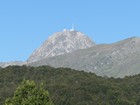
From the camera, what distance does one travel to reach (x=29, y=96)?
151 ft

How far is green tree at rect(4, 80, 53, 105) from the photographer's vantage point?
45.6 m

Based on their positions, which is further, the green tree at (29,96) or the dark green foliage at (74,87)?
the dark green foliage at (74,87)

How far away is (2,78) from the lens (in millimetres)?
172125

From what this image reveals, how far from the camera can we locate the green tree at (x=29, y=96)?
1795 inches

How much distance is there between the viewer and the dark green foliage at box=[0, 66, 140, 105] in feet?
460

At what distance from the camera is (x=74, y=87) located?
496 feet

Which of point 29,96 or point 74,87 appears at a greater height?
point 74,87

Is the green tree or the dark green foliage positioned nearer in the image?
the green tree

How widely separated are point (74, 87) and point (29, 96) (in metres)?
106

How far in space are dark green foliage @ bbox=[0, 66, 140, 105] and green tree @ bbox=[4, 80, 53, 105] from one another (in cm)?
7805

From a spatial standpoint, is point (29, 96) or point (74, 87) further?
point (74, 87)

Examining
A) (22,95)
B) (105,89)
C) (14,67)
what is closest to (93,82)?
(105,89)

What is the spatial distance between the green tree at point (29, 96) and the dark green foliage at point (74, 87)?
78.0m

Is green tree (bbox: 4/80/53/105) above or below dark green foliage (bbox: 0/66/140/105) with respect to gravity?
below
